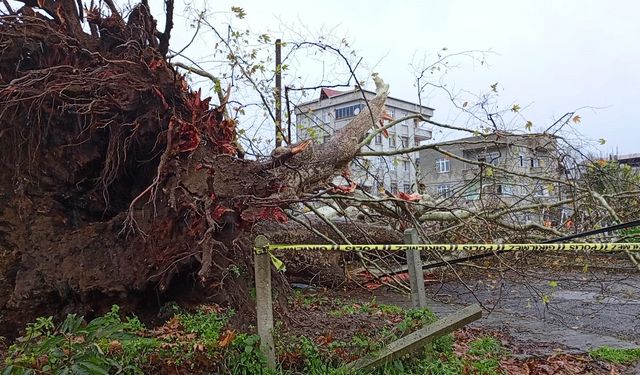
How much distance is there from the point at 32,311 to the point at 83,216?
0.81 metres

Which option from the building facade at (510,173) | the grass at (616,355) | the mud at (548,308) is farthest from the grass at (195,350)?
the building facade at (510,173)

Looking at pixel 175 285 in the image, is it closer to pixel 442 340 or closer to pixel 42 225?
pixel 42 225

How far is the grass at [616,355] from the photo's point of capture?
457 cm

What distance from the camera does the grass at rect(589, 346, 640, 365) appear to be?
180 inches

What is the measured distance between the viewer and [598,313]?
7.02 m

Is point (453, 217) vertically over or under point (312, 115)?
under

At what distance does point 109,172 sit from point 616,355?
461 cm

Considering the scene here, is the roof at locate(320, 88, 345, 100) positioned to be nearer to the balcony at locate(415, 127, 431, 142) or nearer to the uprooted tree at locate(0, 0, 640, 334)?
the balcony at locate(415, 127, 431, 142)

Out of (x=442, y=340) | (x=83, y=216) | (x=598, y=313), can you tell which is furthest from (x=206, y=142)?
(x=598, y=313)

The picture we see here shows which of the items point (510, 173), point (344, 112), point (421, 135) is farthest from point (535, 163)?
point (344, 112)

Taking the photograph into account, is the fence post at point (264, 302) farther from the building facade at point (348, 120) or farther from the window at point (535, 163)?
the window at point (535, 163)

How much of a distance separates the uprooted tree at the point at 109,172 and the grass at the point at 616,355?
3007 mm

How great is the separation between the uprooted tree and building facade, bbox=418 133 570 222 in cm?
397

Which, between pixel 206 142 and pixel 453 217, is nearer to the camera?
pixel 206 142
